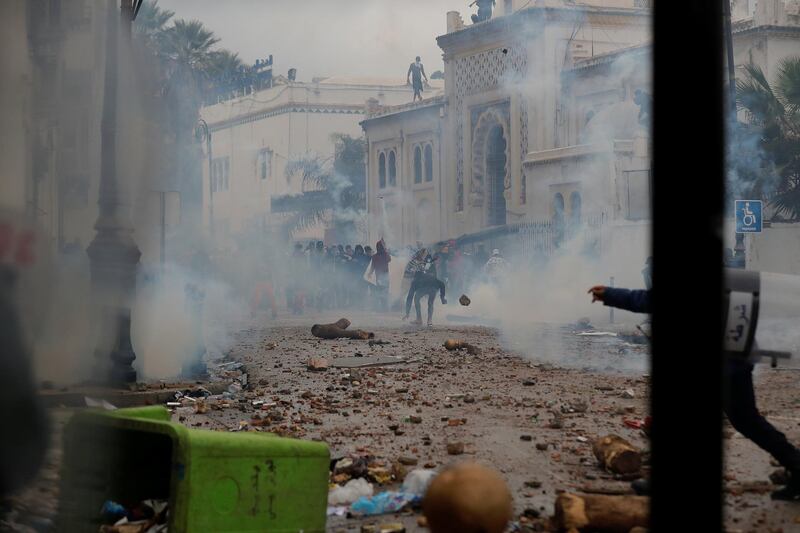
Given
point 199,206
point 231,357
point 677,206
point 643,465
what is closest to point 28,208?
point 643,465

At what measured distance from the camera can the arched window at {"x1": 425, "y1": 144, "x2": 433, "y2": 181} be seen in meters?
49.4

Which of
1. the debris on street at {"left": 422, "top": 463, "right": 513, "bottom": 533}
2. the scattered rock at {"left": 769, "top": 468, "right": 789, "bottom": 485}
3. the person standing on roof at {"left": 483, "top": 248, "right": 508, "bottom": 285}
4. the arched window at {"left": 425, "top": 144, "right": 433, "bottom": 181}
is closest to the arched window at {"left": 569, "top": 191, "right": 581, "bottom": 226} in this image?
the person standing on roof at {"left": 483, "top": 248, "right": 508, "bottom": 285}

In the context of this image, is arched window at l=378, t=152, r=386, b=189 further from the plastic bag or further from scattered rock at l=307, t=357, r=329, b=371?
the plastic bag

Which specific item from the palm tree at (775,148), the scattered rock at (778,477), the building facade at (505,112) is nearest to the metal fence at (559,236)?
the building facade at (505,112)

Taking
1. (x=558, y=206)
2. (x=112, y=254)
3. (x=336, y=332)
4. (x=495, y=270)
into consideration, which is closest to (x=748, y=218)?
(x=336, y=332)

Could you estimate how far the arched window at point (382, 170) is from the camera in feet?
171

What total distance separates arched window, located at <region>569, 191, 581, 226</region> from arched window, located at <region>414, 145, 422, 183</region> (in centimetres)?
1478

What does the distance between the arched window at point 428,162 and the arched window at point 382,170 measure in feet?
9.68

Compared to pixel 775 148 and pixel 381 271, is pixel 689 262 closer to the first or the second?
pixel 775 148

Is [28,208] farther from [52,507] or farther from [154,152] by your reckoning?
[154,152]

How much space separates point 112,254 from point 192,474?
8.07 meters

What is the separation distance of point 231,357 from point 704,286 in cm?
1566

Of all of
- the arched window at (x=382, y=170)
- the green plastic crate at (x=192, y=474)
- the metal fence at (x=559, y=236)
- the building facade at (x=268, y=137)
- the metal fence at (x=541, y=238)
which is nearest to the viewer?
the green plastic crate at (x=192, y=474)

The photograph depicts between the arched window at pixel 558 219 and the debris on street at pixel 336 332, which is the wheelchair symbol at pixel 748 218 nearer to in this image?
the debris on street at pixel 336 332
